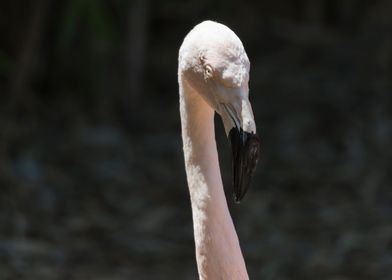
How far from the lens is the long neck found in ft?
8.30

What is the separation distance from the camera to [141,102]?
248 inches

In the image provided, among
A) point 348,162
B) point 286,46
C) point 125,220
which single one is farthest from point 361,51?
point 125,220

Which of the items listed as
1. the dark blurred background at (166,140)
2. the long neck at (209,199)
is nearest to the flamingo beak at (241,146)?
the long neck at (209,199)

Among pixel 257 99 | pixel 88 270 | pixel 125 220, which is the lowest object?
pixel 88 270

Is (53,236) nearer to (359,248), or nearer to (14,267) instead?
(14,267)

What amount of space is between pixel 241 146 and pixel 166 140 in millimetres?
3697

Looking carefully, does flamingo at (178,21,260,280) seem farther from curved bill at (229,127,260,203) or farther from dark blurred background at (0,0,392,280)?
dark blurred background at (0,0,392,280)

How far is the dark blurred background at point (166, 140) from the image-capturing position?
4930 mm

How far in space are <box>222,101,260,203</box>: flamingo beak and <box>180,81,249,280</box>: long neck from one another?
0.20m

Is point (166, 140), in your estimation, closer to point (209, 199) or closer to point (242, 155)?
point (209, 199)

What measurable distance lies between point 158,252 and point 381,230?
108 cm

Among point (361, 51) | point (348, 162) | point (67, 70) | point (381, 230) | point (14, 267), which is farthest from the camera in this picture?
point (361, 51)

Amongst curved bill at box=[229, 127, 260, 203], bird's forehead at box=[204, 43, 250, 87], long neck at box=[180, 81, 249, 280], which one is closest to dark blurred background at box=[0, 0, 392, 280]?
long neck at box=[180, 81, 249, 280]

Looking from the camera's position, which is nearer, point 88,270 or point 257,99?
point 88,270
